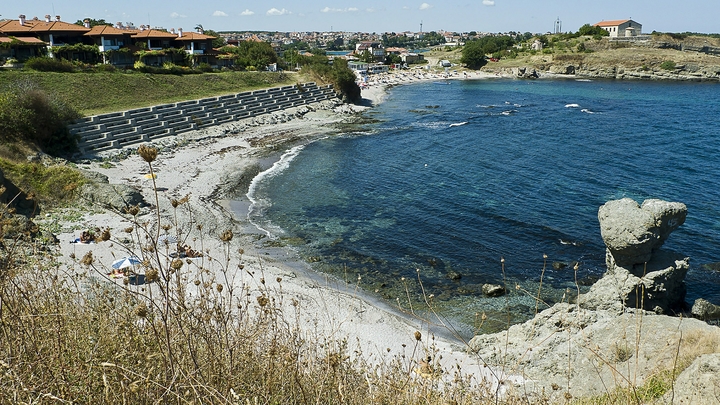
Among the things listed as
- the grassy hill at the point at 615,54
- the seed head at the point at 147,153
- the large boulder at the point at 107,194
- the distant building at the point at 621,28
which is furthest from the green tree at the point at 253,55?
the distant building at the point at 621,28

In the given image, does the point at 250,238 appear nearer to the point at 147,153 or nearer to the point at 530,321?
the point at 530,321

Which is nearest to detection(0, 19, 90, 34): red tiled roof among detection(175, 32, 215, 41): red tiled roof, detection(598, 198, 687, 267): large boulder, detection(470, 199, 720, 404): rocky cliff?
detection(175, 32, 215, 41): red tiled roof

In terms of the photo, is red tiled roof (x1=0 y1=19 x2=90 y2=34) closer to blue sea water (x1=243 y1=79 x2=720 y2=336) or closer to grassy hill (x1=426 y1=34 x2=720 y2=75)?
blue sea water (x1=243 y1=79 x2=720 y2=336)

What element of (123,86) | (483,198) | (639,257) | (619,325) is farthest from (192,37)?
(619,325)

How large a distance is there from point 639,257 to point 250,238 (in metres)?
17.2

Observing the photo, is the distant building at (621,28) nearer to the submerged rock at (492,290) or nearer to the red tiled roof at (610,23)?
the red tiled roof at (610,23)

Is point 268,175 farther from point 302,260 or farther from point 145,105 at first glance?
point 145,105

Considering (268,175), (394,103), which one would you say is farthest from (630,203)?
(394,103)

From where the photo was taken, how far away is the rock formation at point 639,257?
16984 mm

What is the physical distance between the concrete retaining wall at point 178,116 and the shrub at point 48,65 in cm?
1239

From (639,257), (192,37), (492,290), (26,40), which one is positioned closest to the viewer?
(639,257)

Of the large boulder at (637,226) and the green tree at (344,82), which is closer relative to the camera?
the large boulder at (637,226)

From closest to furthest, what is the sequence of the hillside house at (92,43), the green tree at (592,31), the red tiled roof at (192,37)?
the hillside house at (92,43), the red tiled roof at (192,37), the green tree at (592,31)

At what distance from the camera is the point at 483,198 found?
110 ft
